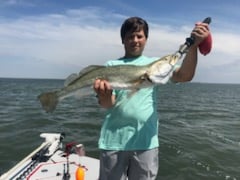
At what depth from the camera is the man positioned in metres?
4.28

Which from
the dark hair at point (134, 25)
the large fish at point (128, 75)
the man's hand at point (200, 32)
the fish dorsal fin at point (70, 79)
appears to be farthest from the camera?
the fish dorsal fin at point (70, 79)

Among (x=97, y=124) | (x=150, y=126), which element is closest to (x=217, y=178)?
(x=150, y=126)

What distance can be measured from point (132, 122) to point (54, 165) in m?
4.16

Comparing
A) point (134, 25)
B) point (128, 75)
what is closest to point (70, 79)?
Answer: point (128, 75)

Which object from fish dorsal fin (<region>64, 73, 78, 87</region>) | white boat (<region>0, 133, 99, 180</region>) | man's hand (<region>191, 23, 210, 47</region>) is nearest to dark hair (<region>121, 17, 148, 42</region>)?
man's hand (<region>191, 23, 210, 47</region>)

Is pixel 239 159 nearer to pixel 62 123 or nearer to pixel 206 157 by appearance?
pixel 206 157

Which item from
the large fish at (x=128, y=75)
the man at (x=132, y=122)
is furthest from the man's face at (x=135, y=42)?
the large fish at (x=128, y=75)

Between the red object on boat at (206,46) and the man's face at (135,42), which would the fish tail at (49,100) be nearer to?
the man's face at (135,42)

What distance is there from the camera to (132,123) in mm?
4312

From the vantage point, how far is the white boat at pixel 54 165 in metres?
7.09

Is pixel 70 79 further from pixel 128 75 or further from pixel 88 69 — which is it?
pixel 128 75

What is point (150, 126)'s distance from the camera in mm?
4375

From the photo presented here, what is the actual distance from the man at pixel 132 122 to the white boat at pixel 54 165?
220 cm

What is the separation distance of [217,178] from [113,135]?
8.52m
